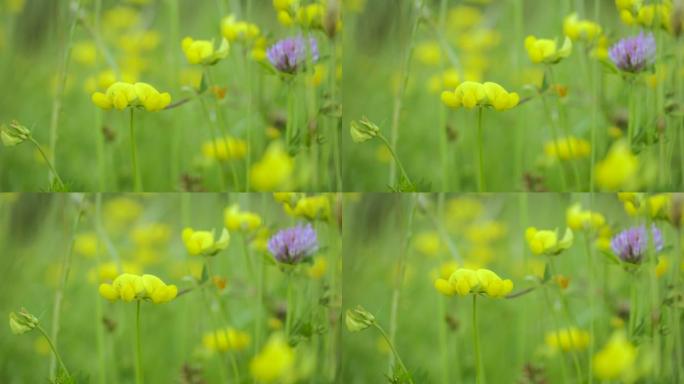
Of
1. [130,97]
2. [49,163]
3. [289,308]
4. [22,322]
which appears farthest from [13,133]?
[289,308]

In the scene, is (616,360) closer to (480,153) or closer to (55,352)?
(480,153)

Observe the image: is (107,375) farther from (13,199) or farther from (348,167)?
(348,167)

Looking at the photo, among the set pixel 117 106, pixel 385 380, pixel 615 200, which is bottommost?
pixel 385 380

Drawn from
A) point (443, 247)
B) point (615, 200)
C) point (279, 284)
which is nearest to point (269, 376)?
point (279, 284)

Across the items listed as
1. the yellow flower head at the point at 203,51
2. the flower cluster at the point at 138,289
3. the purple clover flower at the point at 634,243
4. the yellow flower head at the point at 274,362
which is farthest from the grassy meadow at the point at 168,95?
the purple clover flower at the point at 634,243

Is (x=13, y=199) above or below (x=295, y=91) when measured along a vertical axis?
below

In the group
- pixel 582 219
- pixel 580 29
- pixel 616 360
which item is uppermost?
pixel 580 29

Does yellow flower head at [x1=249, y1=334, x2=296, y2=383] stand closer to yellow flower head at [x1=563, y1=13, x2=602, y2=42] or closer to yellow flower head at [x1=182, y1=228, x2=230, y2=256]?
yellow flower head at [x1=182, y1=228, x2=230, y2=256]
